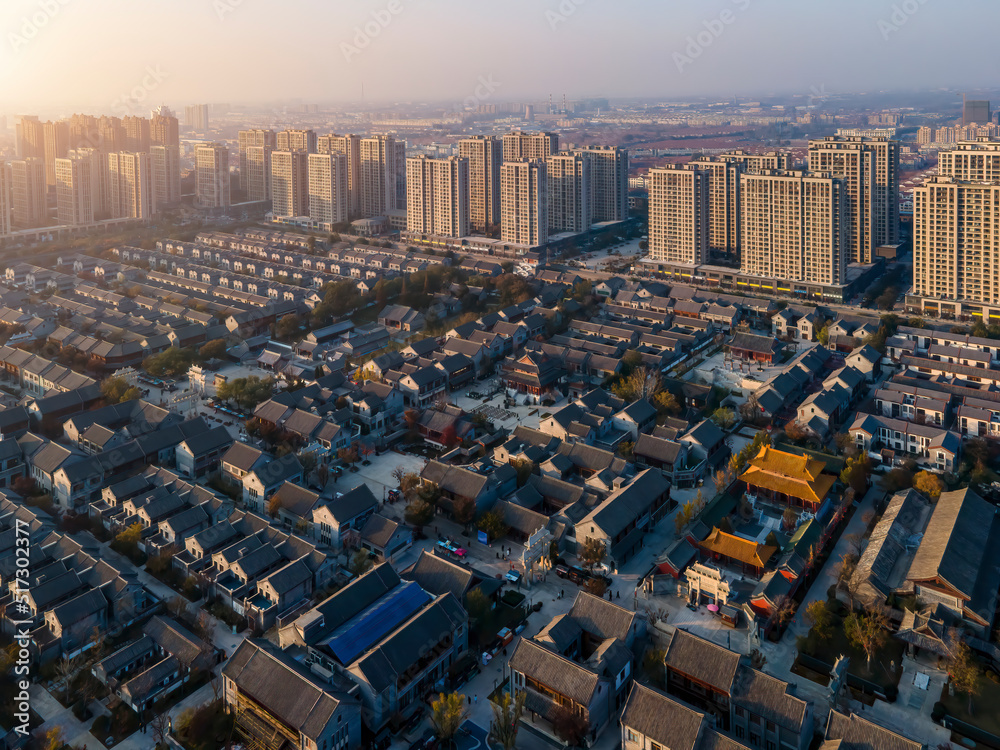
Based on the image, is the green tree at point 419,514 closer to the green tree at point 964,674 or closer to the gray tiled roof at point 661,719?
the gray tiled roof at point 661,719

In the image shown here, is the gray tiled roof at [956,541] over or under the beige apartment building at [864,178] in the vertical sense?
under

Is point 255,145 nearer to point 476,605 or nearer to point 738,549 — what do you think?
point 476,605

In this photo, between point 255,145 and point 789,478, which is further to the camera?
point 255,145

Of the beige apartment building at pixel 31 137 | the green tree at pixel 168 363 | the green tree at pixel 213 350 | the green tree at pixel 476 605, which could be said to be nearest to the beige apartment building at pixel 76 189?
the beige apartment building at pixel 31 137

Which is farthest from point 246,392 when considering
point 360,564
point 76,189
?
point 76,189

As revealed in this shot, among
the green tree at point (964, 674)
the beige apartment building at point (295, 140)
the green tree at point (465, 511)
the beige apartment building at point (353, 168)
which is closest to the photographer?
the green tree at point (964, 674)

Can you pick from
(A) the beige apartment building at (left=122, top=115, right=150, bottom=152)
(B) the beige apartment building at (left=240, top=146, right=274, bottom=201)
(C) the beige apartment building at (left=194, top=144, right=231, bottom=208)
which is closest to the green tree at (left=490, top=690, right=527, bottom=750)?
(C) the beige apartment building at (left=194, top=144, right=231, bottom=208)

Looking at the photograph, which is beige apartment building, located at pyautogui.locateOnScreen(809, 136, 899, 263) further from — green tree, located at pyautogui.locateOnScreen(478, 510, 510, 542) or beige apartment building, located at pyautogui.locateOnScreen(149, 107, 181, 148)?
beige apartment building, located at pyautogui.locateOnScreen(149, 107, 181, 148)
